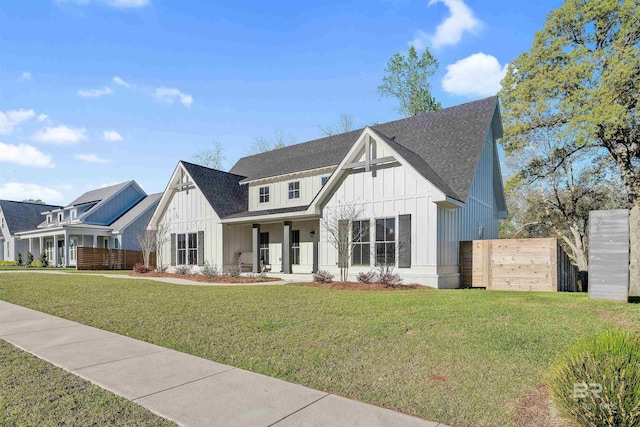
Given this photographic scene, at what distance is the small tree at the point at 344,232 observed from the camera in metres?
14.9

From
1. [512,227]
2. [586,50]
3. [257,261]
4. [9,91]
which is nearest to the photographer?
[9,91]

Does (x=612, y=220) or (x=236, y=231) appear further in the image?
(x=236, y=231)

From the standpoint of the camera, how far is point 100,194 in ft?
125

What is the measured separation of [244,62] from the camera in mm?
17328

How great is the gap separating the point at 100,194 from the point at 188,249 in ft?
73.0

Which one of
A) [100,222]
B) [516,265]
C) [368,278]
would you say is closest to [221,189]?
[368,278]

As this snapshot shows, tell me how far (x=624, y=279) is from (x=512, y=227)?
1144 inches

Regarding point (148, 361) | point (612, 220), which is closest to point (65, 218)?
point (148, 361)

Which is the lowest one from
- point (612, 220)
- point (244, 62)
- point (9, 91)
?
point (612, 220)

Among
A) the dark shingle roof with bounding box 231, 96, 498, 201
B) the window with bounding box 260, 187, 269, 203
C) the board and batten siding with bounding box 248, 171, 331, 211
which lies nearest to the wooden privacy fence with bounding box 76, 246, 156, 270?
the board and batten siding with bounding box 248, 171, 331, 211

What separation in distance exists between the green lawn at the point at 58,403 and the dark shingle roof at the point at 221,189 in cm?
1621

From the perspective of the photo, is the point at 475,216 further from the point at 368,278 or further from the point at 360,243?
the point at 368,278

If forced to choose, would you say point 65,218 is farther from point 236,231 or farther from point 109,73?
point 109,73

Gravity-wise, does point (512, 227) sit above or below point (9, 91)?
below
